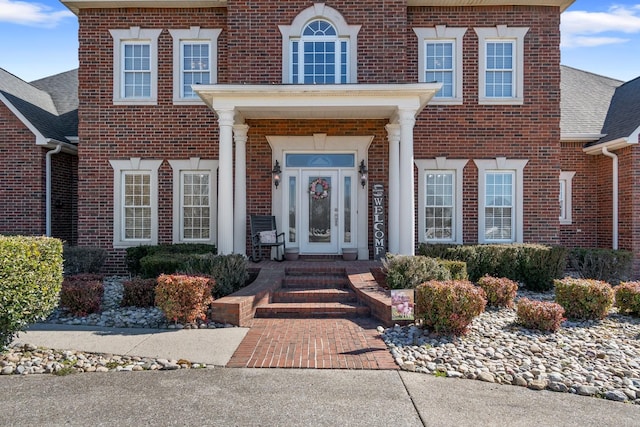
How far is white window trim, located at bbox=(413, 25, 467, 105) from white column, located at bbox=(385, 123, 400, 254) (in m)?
1.44

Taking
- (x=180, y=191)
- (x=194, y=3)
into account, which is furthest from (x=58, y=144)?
(x=194, y=3)

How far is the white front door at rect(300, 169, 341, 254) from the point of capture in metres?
11.2

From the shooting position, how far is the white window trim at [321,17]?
1077 cm

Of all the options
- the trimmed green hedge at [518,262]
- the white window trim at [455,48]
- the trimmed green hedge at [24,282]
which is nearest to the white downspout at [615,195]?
the trimmed green hedge at [518,262]

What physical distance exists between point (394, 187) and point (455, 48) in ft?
13.0

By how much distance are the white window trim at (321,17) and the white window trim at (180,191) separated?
2.86 m

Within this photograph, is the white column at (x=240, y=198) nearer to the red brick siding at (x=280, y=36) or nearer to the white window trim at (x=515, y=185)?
the red brick siding at (x=280, y=36)

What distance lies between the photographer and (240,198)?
10.4 meters

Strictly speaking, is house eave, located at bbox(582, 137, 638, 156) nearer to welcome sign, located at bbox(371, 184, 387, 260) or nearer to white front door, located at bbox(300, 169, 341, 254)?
welcome sign, located at bbox(371, 184, 387, 260)

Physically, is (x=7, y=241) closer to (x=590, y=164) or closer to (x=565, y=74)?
(x=590, y=164)

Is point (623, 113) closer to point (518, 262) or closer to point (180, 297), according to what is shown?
point (518, 262)

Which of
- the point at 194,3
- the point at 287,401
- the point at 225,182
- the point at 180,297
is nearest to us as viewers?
the point at 287,401

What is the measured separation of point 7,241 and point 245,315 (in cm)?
318

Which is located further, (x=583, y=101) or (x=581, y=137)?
(x=583, y=101)
